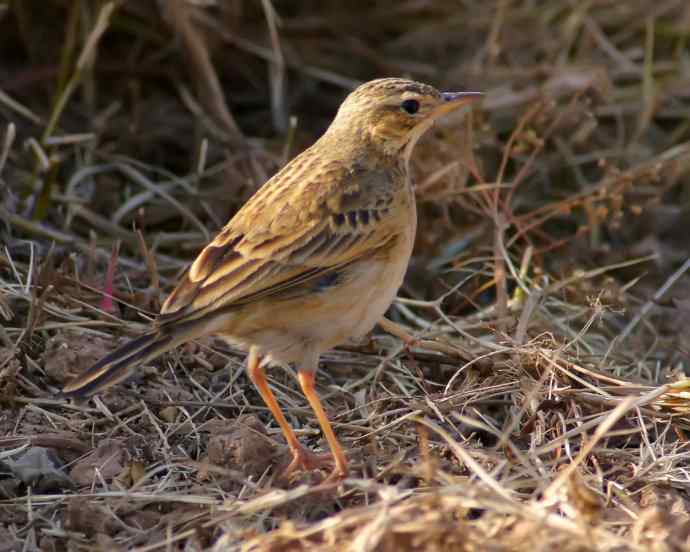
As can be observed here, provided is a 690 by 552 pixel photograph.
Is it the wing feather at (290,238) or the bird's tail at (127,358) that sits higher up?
the wing feather at (290,238)

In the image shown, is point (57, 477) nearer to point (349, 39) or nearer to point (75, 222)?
point (75, 222)

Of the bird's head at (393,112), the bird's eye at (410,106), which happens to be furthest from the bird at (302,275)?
the bird's eye at (410,106)

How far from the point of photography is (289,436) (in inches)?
192

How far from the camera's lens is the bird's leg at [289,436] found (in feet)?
15.6

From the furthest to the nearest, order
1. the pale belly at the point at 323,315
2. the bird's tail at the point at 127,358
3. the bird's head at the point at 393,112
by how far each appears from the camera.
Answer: the bird's head at the point at 393,112 < the pale belly at the point at 323,315 < the bird's tail at the point at 127,358

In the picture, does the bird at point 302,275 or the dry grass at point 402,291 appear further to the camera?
the bird at point 302,275

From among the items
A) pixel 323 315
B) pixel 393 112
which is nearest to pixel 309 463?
pixel 323 315

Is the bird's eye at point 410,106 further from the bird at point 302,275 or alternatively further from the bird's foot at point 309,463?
the bird's foot at point 309,463

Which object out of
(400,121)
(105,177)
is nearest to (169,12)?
(105,177)

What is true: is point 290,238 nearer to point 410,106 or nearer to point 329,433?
point 329,433

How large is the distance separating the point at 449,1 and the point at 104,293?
443 centimetres

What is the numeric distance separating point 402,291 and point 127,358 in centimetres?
270

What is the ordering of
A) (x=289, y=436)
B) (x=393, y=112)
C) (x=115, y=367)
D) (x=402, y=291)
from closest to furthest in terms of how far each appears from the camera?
(x=115, y=367), (x=289, y=436), (x=393, y=112), (x=402, y=291)

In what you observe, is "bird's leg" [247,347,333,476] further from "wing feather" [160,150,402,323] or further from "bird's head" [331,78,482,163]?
"bird's head" [331,78,482,163]
